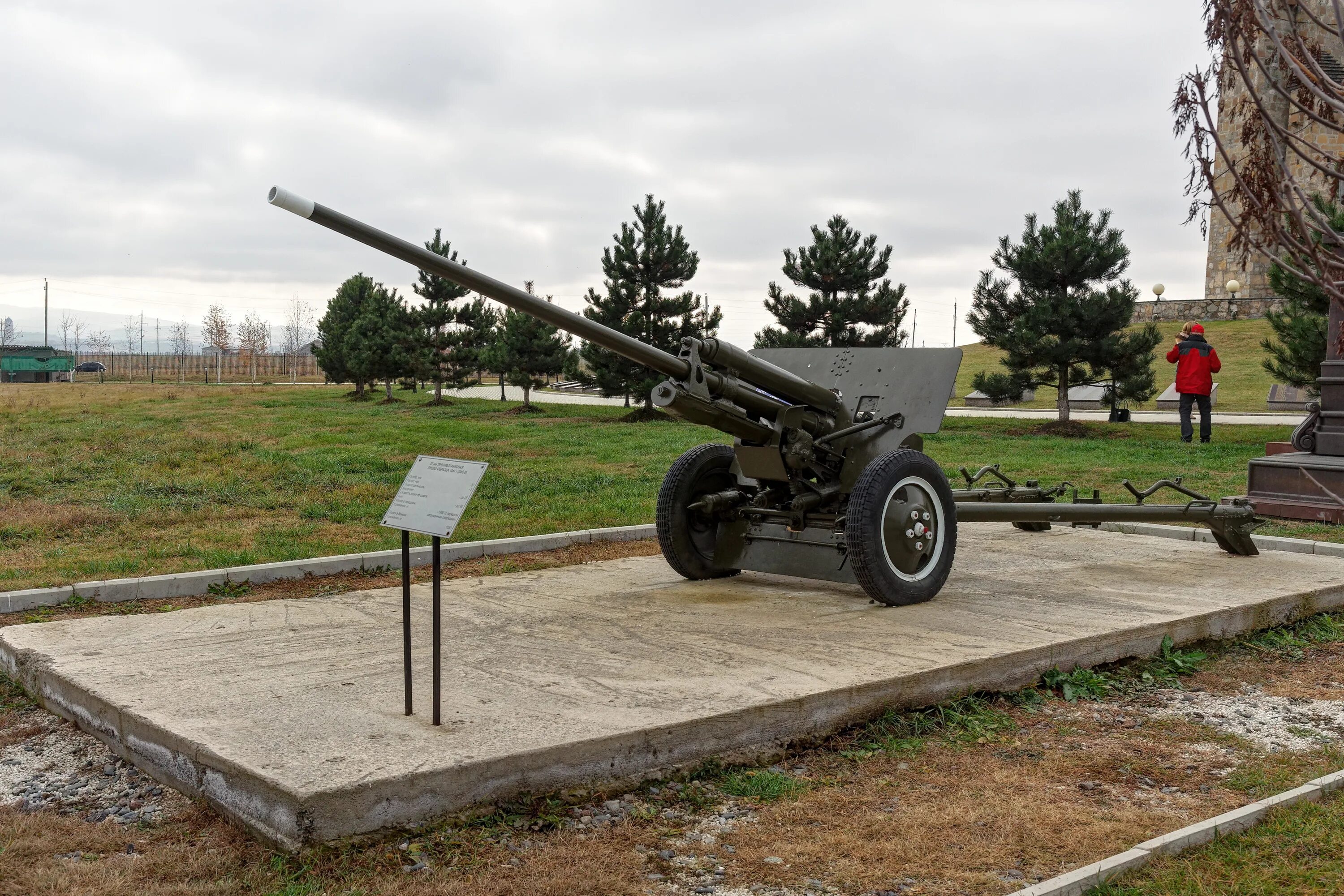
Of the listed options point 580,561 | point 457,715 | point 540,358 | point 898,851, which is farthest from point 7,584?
point 540,358

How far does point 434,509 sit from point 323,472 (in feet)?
30.0

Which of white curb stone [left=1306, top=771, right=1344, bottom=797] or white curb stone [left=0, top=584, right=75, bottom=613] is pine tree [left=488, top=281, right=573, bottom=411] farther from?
white curb stone [left=1306, top=771, right=1344, bottom=797]

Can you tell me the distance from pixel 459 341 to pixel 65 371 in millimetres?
34396

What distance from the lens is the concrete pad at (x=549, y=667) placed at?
3420 millimetres

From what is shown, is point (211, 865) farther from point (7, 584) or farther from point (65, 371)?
point (65, 371)

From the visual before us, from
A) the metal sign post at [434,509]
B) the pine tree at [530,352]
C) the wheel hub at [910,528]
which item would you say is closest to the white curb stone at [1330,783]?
the wheel hub at [910,528]

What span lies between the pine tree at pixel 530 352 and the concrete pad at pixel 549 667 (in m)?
21.3

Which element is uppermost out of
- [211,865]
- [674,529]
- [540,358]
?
[540,358]

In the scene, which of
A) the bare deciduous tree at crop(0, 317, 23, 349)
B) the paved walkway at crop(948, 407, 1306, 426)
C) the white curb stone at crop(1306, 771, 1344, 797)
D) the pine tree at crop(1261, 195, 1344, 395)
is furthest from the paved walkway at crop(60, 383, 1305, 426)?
the bare deciduous tree at crop(0, 317, 23, 349)

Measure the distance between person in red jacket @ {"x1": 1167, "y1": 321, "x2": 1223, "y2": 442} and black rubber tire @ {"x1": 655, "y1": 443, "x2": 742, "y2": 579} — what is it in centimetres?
1232

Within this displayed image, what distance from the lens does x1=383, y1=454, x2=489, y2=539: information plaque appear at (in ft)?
12.1

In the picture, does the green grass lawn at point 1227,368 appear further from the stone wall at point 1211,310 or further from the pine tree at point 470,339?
the pine tree at point 470,339

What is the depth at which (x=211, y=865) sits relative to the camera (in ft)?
10.2

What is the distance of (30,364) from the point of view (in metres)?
54.7
